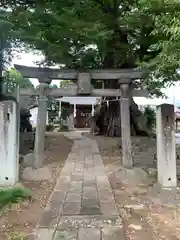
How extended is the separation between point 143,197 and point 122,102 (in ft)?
12.3

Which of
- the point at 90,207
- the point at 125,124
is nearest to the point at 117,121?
the point at 125,124

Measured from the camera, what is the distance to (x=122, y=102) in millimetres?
9602

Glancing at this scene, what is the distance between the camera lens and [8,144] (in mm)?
7094

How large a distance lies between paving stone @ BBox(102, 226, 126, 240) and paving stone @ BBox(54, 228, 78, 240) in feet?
1.22

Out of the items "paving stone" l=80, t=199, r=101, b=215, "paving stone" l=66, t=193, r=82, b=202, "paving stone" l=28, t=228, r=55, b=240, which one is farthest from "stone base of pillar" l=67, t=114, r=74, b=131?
"paving stone" l=28, t=228, r=55, b=240

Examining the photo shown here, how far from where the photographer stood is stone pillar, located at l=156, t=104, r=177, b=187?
22.4 feet

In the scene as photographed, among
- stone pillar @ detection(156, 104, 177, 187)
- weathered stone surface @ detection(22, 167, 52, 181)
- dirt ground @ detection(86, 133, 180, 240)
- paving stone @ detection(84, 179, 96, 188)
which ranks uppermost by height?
stone pillar @ detection(156, 104, 177, 187)

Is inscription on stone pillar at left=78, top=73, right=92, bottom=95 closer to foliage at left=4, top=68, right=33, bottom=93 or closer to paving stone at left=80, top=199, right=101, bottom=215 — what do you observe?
foliage at left=4, top=68, right=33, bottom=93

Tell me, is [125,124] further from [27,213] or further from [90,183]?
[27,213]

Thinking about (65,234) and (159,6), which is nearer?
(65,234)

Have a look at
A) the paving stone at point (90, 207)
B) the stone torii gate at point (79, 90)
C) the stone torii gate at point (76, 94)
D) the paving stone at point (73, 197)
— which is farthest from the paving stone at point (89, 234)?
the stone torii gate at point (79, 90)

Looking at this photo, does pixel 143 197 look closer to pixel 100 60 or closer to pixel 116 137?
pixel 116 137

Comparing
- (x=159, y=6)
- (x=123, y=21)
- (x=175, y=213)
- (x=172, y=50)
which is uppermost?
(x=123, y=21)

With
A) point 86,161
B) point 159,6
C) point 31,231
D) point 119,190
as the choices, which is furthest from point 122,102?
point 31,231
